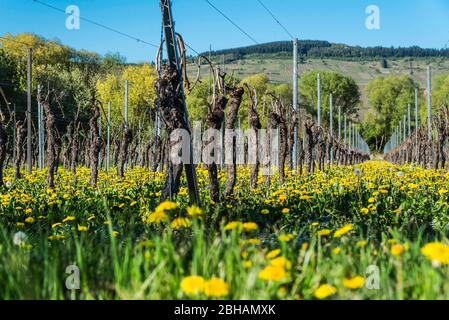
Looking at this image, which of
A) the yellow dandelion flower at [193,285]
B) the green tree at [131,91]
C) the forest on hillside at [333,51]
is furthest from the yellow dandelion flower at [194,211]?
the forest on hillside at [333,51]

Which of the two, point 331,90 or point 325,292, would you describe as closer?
point 325,292

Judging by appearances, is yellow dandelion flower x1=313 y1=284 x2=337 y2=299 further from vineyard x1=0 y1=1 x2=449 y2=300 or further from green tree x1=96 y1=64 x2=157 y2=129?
green tree x1=96 y1=64 x2=157 y2=129

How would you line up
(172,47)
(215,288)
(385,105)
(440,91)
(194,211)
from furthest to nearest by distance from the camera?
(385,105), (440,91), (172,47), (194,211), (215,288)

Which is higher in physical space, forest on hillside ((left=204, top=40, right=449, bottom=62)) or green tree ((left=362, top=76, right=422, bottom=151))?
forest on hillside ((left=204, top=40, right=449, bottom=62))

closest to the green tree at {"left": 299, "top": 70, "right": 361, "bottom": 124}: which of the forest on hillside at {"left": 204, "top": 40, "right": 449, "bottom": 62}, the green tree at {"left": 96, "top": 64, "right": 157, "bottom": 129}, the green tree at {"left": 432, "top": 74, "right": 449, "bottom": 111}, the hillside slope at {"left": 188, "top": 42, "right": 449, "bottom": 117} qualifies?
the green tree at {"left": 432, "top": 74, "right": 449, "bottom": 111}

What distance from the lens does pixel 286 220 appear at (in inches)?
277

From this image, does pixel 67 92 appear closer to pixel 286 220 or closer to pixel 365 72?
pixel 286 220

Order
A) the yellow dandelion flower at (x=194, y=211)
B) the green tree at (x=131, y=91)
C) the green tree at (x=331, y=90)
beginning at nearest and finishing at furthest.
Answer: the yellow dandelion flower at (x=194, y=211), the green tree at (x=131, y=91), the green tree at (x=331, y=90)

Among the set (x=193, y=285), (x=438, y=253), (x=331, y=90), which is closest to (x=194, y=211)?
(x=193, y=285)

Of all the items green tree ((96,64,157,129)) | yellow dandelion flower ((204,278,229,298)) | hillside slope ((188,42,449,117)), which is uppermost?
hillside slope ((188,42,449,117))

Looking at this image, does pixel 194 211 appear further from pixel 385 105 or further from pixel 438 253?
pixel 385 105

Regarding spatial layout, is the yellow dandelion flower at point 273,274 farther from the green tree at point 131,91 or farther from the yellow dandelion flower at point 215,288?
the green tree at point 131,91
